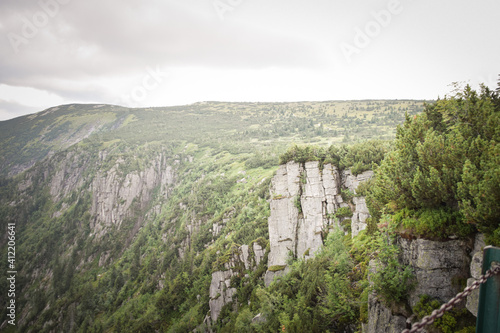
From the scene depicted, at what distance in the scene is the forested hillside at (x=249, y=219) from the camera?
9.45 m

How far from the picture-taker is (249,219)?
3903cm

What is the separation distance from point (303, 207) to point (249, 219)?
1468 cm

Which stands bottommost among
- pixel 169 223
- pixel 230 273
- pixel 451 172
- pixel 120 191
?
pixel 169 223

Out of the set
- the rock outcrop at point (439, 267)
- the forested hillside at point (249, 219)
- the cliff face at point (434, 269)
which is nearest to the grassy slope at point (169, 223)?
the forested hillside at point (249, 219)

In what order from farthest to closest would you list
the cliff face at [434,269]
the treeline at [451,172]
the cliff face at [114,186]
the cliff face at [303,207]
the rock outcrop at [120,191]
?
the cliff face at [114,186], the rock outcrop at [120,191], the cliff face at [303,207], the cliff face at [434,269], the treeline at [451,172]

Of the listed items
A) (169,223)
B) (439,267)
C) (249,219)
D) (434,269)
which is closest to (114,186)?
(169,223)

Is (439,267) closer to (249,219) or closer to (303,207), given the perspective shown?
(303,207)

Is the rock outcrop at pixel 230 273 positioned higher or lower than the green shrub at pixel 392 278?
lower

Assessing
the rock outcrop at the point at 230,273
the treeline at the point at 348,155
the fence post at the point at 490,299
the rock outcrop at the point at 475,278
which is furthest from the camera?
the rock outcrop at the point at 230,273

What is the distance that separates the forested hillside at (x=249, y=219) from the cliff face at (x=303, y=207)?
165 mm

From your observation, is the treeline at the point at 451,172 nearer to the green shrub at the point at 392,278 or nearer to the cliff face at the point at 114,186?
the green shrub at the point at 392,278

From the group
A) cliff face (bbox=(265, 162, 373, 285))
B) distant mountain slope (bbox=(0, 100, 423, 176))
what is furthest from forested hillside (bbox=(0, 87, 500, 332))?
distant mountain slope (bbox=(0, 100, 423, 176))

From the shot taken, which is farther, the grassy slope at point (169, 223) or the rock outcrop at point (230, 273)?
the grassy slope at point (169, 223)

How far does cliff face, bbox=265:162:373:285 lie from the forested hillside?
0.17 m
